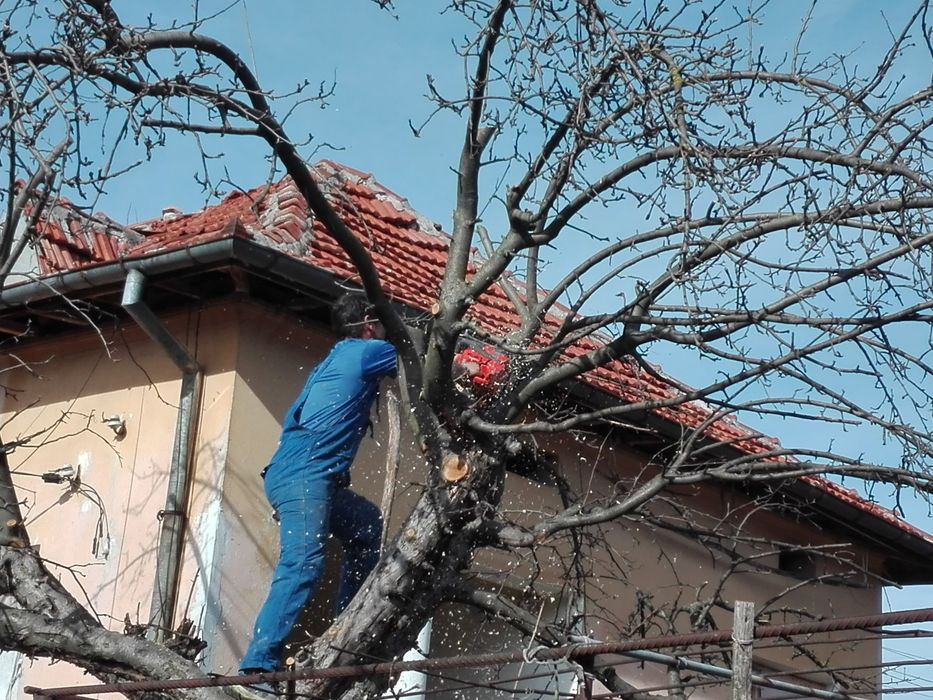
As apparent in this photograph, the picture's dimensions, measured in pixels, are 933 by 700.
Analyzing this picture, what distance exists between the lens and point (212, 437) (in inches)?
304

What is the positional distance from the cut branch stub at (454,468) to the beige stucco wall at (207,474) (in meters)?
1.12

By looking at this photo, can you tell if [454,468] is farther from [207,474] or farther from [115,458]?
[115,458]

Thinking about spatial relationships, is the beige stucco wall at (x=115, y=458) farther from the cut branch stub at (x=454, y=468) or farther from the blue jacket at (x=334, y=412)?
the cut branch stub at (x=454, y=468)

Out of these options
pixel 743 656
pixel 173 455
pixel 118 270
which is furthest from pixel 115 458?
pixel 743 656

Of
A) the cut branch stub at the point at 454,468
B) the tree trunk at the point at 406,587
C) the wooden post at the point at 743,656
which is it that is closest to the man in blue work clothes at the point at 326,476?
the tree trunk at the point at 406,587

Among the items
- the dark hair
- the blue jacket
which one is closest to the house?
the dark hair

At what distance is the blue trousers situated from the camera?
21.5ft

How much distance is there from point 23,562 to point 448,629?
3.44 meters

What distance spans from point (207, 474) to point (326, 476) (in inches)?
38.5

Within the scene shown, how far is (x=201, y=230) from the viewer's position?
8.80 metres

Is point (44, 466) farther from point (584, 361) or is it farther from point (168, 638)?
point (584, 361)

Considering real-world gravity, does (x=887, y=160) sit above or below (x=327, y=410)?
above

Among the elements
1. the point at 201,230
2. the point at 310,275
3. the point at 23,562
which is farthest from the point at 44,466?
the point at 23,562

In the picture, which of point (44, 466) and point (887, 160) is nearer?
point (887, 160)
